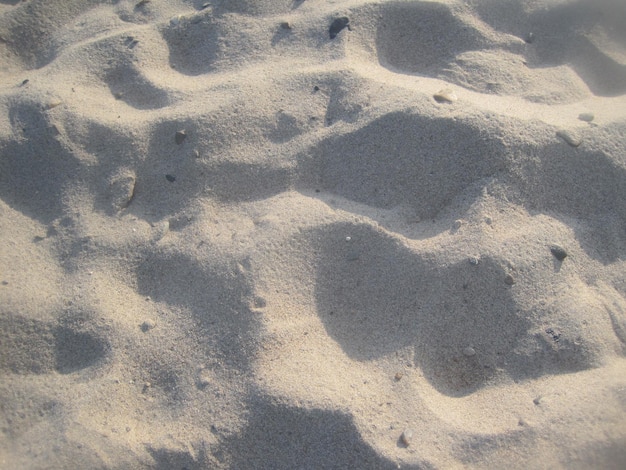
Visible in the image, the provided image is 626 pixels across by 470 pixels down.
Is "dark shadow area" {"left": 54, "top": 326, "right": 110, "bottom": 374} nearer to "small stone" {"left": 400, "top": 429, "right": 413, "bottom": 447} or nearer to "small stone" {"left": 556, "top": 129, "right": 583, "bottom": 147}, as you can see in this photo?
"small stone" {"left": 400, "top": 429, "right": 413, "bottom": 447}

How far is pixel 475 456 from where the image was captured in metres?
1.31

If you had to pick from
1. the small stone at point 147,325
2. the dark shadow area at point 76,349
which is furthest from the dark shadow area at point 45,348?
the small stone at point 147,325

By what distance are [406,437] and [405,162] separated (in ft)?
3.00

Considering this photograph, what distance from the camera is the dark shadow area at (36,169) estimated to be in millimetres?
1791

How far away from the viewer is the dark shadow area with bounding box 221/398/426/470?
134 centimetres

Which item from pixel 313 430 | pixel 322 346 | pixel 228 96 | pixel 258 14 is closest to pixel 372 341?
pixel 322 346

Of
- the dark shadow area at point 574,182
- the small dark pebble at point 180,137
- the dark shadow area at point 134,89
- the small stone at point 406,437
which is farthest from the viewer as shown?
the dark shadow area at point 134,89

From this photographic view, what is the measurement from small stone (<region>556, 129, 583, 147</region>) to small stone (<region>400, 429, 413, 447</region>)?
116 centimetres

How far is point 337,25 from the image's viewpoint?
2.00 metres

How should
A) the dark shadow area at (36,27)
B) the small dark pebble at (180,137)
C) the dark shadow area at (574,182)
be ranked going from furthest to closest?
the dark shadow area at (36,27), the small dark pebble at (180,137), the dark shadow area at (574,182)

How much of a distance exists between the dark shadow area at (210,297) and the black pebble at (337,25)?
3.56 feet

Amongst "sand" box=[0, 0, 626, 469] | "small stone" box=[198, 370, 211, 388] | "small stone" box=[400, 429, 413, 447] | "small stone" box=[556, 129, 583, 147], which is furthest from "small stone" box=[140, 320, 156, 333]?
"small stone" box=[556, 129, 583, 147]

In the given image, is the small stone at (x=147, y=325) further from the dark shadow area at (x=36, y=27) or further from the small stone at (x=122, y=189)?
the dark shadow area at (x=36, y=27)

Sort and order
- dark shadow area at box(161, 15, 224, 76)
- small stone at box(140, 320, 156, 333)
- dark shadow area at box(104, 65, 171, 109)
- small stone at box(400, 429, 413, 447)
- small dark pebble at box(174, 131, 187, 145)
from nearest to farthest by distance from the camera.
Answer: small stone at box(400, 429, 413, 447)
small stone at box(140, 320, 156, 333)
small dark pebble at box(174, 131, 187, 145)
dark shadow area at box(104, 65, 171, 109)
dark shadow area at box(161, 15, 224, 76)
